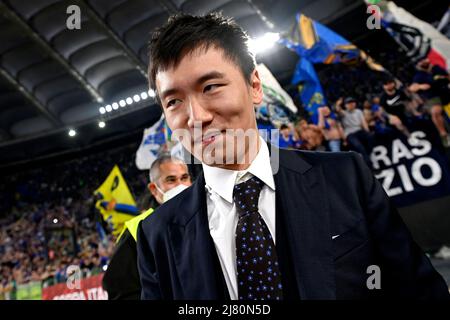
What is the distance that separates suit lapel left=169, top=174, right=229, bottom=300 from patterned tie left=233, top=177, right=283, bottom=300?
0.19 feet

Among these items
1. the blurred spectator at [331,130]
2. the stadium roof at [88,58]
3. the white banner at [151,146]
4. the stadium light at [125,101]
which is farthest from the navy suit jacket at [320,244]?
the stadium light at [125,101]

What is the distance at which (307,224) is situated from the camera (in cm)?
89

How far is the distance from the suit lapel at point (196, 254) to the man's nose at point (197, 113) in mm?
234

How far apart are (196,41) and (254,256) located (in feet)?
1.62

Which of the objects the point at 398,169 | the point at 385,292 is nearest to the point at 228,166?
the point at 385,292

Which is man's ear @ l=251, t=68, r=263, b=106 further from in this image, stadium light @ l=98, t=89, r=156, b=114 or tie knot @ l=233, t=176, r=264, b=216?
stadium light @ l=98, t=89, r=156, b=114

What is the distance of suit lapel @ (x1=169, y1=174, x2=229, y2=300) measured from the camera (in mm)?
899

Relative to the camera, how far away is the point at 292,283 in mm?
871

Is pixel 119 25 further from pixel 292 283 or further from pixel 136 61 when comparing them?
pixel 292 283

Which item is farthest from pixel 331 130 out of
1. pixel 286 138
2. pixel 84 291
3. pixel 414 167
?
pixel 84 291

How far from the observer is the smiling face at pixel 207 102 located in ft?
2.93

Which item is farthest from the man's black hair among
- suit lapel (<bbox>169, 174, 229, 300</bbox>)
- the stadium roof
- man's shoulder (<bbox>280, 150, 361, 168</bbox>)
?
the stadium roof

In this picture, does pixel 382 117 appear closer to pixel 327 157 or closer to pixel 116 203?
pixel 116 203
